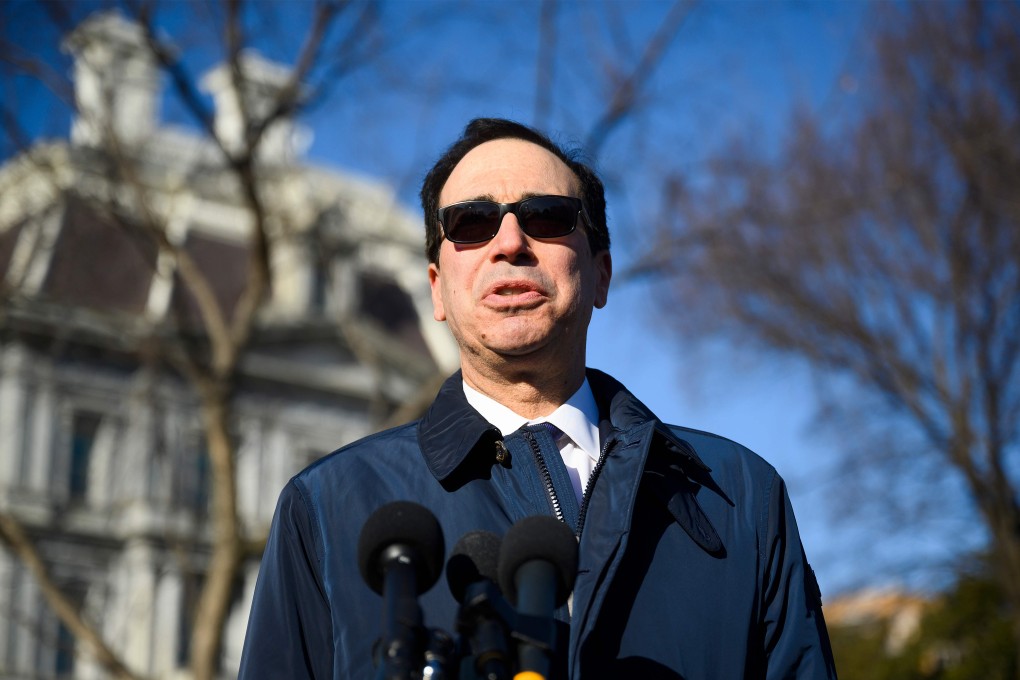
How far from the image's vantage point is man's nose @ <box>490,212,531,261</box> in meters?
2.90

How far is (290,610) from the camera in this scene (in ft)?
8.64

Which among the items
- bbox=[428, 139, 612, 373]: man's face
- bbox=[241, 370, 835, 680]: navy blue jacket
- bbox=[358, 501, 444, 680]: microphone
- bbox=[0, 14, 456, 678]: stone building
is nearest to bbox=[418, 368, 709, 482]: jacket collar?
bbox=[241, 370, 835, 680]: navy blue jacket

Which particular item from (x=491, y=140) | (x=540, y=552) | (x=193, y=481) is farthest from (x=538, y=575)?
(x=193, y=481)

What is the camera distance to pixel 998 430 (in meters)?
15.1

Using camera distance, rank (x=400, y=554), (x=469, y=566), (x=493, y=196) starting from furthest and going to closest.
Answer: (x=493, y=196), (x=469, y=566), (x=400, y=554)

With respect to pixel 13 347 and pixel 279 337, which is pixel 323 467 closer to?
pixel 13 347

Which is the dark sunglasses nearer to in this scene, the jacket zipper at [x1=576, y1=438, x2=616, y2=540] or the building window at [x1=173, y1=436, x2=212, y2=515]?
the jacket zipper at [x1=576, y1=438, x2=616, y2=540]

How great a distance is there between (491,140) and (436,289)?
344 mm

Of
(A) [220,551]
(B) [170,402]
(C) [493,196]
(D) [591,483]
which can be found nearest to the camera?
(D) [591,483]

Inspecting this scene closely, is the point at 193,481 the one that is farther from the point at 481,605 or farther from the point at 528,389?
the point at 481,605

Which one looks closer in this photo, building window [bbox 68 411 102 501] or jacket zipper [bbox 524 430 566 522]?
jacket zipper [bbox 524 430 566 522]

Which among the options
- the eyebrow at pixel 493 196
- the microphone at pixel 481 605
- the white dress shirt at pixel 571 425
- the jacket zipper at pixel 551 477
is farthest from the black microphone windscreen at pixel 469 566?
the eyebrow at pixel 493 196

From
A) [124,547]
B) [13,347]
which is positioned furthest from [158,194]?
[124,547]

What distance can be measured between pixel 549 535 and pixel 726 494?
0.81 metres
